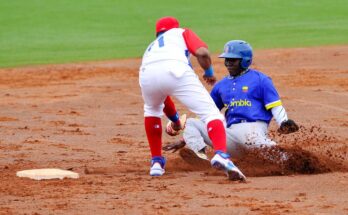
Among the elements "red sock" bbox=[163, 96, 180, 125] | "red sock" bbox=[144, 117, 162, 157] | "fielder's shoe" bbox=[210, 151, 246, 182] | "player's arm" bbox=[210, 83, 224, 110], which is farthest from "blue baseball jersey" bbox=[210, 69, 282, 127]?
"fielder's shoe" bbox=[210, 151, 246, 182]

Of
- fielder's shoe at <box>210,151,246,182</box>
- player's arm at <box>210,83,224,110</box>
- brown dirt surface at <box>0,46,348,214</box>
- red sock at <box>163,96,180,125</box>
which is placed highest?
player's arm at <box>210,83,224,110</box>

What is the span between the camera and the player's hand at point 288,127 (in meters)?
8.37

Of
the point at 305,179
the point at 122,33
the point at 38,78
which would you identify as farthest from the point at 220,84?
the point at 122,33

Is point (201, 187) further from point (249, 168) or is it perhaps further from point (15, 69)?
point (15, 69)

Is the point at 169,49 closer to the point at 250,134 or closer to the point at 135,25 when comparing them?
the point at 250,134

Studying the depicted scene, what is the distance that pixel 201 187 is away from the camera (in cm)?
796

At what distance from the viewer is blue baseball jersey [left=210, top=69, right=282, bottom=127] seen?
8.79m

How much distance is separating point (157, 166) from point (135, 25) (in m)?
15.4

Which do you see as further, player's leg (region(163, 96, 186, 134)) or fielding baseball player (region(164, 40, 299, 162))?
player's leg (region(163, 96, 186, 134))

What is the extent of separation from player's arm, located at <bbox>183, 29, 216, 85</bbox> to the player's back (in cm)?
6

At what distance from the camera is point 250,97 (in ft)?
29.0

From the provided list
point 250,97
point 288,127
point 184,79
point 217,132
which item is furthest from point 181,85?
point 288,127

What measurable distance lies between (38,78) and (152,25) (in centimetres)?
722

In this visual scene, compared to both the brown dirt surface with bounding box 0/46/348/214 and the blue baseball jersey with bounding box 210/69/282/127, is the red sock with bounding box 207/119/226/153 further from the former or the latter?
the blue baseball jersey with bounding box 210/69/282/127
